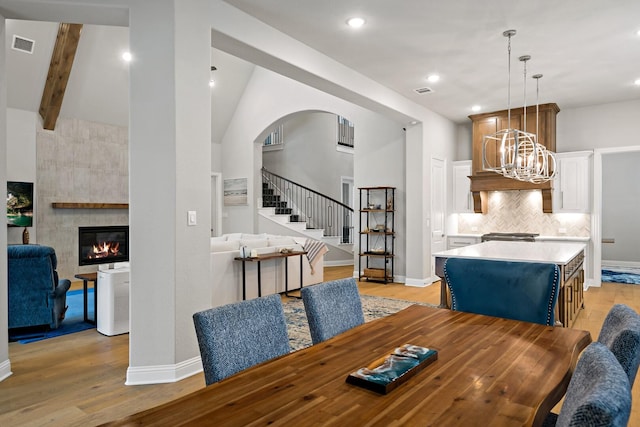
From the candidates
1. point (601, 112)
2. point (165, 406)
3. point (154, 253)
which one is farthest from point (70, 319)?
point (601, 112)

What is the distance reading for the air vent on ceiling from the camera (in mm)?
5613

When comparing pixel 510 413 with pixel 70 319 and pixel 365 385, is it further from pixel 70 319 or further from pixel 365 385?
pixel 70 319

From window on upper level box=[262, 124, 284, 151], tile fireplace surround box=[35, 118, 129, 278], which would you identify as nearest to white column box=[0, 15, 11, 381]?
tile fireplace surround box=[35, 118, 129, 278]

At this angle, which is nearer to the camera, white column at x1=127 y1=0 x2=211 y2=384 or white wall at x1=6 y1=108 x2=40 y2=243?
white column at x1=127 y1=0 x2=211 y2=384

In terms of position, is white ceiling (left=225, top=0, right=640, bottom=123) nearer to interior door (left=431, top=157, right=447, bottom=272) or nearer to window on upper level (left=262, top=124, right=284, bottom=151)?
interior door (left=431, top=157, right=447, bottom=272)

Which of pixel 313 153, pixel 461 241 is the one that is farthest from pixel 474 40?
pixel 313 153

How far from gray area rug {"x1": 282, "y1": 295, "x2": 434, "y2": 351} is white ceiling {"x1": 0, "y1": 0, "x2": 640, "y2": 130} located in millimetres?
2978

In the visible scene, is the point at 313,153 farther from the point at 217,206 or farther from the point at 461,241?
the point at 461,241

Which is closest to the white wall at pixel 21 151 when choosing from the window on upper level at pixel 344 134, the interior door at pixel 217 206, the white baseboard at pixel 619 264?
the interior door at pixel 217 206

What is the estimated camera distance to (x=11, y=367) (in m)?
3.25

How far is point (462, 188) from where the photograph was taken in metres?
7.72

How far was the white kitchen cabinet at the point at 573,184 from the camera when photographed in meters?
6.54

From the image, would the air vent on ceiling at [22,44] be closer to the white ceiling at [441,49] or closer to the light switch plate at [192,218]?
the white ceiling at [441,49]

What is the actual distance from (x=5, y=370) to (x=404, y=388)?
128 inches
